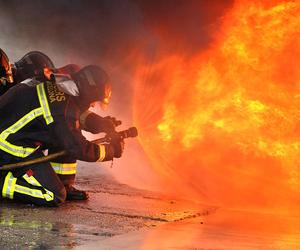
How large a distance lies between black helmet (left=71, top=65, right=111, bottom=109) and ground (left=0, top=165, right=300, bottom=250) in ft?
3.16

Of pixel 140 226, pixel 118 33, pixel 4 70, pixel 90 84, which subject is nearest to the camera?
pixel 140 226

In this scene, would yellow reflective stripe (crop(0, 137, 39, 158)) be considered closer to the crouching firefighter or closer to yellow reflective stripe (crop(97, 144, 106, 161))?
the crouching firefighter

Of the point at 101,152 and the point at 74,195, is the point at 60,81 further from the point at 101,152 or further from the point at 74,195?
the point at 74,195

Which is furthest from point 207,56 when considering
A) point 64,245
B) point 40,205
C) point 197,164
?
point 64,245

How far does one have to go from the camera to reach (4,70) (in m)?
5.84

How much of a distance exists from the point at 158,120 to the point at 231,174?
1.38 m

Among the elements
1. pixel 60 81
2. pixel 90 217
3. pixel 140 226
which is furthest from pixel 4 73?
pixel 140 226

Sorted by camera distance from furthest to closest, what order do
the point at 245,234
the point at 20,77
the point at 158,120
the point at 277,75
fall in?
the point at 158,120 → the point at 277,75 → the point at 20,77 → the point at 245,234

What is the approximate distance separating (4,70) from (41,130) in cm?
129

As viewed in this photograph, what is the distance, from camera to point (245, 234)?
13.5ft

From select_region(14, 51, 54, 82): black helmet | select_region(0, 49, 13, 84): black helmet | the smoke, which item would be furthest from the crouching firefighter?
the smoke

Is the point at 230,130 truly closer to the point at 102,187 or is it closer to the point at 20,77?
the point at 102,187

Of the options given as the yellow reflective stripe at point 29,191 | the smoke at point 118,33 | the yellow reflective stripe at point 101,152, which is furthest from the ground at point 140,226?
the smoke at point 118,33

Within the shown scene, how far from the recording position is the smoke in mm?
8266
